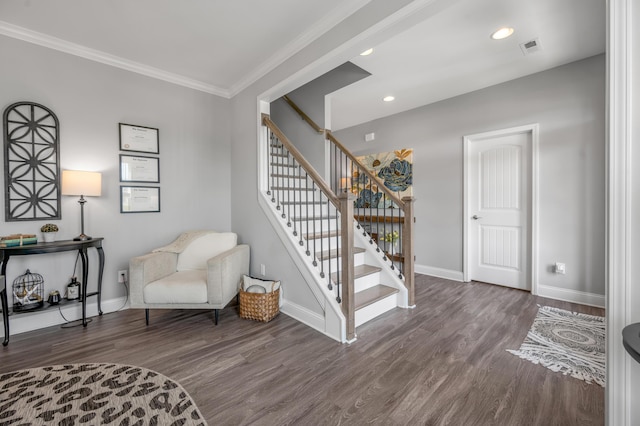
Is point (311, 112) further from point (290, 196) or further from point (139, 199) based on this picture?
point (139, 199)

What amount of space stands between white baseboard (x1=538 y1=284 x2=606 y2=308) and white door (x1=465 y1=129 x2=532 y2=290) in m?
0.21

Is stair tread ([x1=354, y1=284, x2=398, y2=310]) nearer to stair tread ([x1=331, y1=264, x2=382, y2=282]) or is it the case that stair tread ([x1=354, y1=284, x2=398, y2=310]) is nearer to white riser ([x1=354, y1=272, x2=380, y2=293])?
white riser ([x1=354, y1=272, x2=380, y2=293])

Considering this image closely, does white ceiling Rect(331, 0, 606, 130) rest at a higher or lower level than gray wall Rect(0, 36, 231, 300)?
higher

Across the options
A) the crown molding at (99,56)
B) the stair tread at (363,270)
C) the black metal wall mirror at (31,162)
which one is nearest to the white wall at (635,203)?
the stair tread at (363,270)

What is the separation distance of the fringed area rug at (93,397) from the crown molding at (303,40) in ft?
9.26

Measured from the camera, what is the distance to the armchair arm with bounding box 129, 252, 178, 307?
2.45 metres

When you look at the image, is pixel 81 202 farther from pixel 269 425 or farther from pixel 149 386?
pixel 269 425

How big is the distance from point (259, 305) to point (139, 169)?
2.03 metres

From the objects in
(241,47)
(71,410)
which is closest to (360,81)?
(241,47)

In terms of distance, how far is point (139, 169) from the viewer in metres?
3.07

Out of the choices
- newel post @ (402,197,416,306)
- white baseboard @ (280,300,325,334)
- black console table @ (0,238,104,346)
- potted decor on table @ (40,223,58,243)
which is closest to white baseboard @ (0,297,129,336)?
black console table @ (0,238,104,346)

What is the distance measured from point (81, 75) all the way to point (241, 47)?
5.30ft

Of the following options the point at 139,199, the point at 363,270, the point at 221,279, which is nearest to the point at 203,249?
the point at 221,279

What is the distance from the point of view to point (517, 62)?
119 inches
